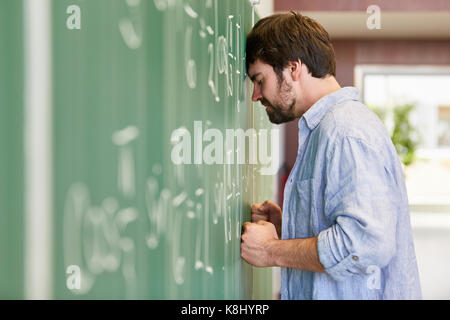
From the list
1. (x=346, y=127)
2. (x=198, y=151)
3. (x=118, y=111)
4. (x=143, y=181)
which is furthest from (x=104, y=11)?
(x=346, y=127)

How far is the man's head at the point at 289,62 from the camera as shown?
Answer: 1.18 m

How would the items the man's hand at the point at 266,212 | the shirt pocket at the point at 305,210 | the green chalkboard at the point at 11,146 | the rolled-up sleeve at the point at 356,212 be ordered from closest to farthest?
the green chalkboard at the point at 11,146 → the rolled-up sleeve at the point at 356,212 → the shirt pocket at the point at 305,210 → the man's hand at the point at 266,212

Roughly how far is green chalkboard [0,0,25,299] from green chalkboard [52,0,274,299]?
4 cm

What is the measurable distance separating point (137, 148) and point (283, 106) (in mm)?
725

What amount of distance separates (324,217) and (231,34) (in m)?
0.47

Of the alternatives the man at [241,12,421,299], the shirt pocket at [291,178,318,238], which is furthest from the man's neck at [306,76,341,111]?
the shirt pocket at [291,178,318,238]

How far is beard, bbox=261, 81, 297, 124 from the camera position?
1.21 metres

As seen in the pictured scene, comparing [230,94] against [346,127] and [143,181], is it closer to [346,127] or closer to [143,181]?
[346,127]

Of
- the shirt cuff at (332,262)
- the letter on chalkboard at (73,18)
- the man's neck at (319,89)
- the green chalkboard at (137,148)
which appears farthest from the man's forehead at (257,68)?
the letter on chalkboard at (73,18)

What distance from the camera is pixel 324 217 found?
105 centimetres

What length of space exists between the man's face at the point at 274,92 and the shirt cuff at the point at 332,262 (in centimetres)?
38

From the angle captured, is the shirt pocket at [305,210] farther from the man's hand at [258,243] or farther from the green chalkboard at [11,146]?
the green chalkboard at [11,146]

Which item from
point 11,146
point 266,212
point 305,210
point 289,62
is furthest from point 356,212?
point 11,146

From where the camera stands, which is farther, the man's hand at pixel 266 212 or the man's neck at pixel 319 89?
the man's hand at pixel 266 212
